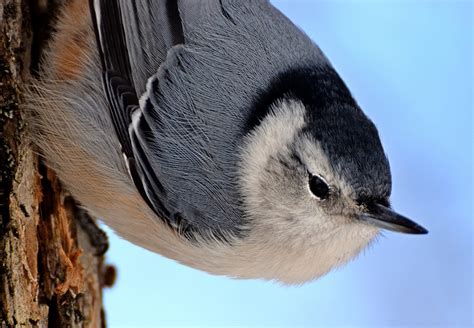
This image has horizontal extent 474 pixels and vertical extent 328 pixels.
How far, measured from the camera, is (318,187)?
1761mm

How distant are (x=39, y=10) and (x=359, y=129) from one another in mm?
877

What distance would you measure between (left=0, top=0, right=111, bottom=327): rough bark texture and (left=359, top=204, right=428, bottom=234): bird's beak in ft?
2.54

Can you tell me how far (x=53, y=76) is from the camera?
1.80 m

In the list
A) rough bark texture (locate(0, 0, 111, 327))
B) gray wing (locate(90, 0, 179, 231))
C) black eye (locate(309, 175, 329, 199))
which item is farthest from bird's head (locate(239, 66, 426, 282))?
rough bark texture (locate(0, 0, 111, 327))

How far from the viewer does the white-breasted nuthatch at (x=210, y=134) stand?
171 cm

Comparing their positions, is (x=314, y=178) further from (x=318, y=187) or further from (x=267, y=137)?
(x=267, y=137)

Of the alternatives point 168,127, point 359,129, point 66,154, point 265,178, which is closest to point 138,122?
point 168,127

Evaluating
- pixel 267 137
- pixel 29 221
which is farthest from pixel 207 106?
pixel 29 221

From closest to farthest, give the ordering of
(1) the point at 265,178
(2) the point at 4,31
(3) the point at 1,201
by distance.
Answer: (3) the point at 1,201 < (2) the point at 4,31 < (1) the point at 265,178

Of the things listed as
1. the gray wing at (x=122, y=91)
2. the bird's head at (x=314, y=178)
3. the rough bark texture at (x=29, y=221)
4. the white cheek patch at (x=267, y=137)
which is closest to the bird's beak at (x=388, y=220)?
the bird's head at (x=314, y=178)

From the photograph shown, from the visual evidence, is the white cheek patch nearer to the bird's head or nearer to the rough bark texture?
the bird's head

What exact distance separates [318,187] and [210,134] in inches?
11.6

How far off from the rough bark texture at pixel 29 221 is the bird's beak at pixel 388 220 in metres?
0.78

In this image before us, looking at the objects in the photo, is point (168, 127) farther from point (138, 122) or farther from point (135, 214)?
point (135, 214)
